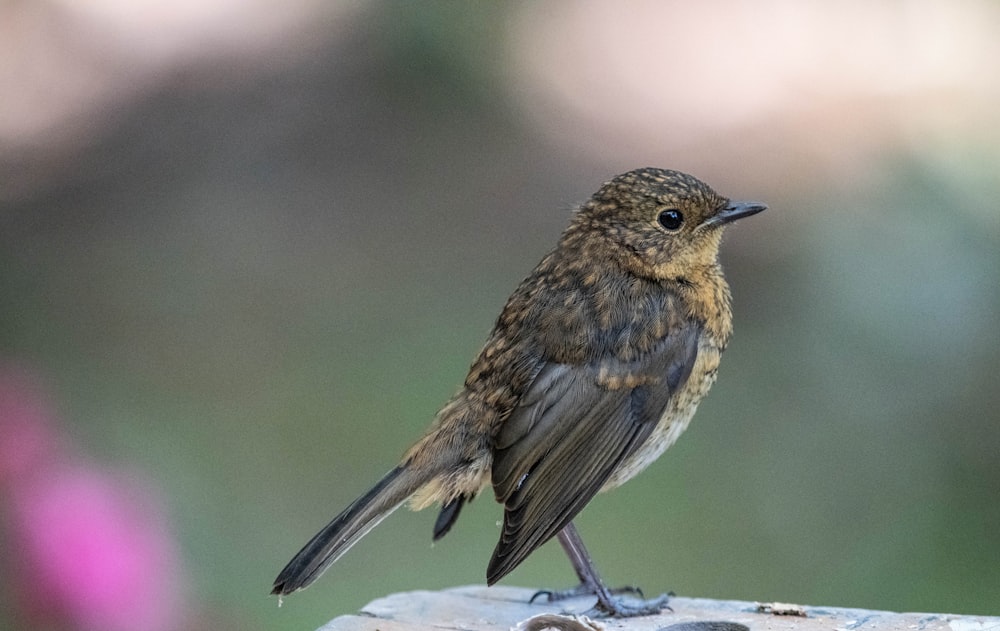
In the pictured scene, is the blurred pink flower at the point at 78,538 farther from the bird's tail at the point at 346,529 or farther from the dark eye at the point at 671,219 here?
the dark eye at the point at 671,219

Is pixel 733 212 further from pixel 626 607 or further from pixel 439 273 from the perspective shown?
pixel 439 273

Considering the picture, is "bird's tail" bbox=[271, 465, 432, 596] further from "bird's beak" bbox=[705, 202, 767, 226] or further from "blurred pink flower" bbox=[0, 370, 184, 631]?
"bird's beak" bbox=[705, 202, 767, 226]

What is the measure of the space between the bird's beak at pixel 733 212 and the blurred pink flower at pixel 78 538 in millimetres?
1446

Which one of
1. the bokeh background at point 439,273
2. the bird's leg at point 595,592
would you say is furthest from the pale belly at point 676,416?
the bokeh background at point 439,273

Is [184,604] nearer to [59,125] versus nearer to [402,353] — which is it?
[402,353]

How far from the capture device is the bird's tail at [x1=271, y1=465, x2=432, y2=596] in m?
2.80

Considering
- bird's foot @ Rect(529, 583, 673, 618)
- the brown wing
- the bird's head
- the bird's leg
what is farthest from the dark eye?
bird's foot @ Rect(529, 583, 673, 618)

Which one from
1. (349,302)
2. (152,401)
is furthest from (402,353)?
(152,401)

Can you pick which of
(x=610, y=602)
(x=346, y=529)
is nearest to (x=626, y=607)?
(x=610, y=602)

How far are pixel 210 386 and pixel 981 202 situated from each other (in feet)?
11.9

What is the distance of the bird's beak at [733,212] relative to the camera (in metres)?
3.30

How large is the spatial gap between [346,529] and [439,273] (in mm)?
4760

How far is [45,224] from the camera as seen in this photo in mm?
7668

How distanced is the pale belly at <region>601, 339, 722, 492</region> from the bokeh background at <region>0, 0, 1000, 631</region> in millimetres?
983
